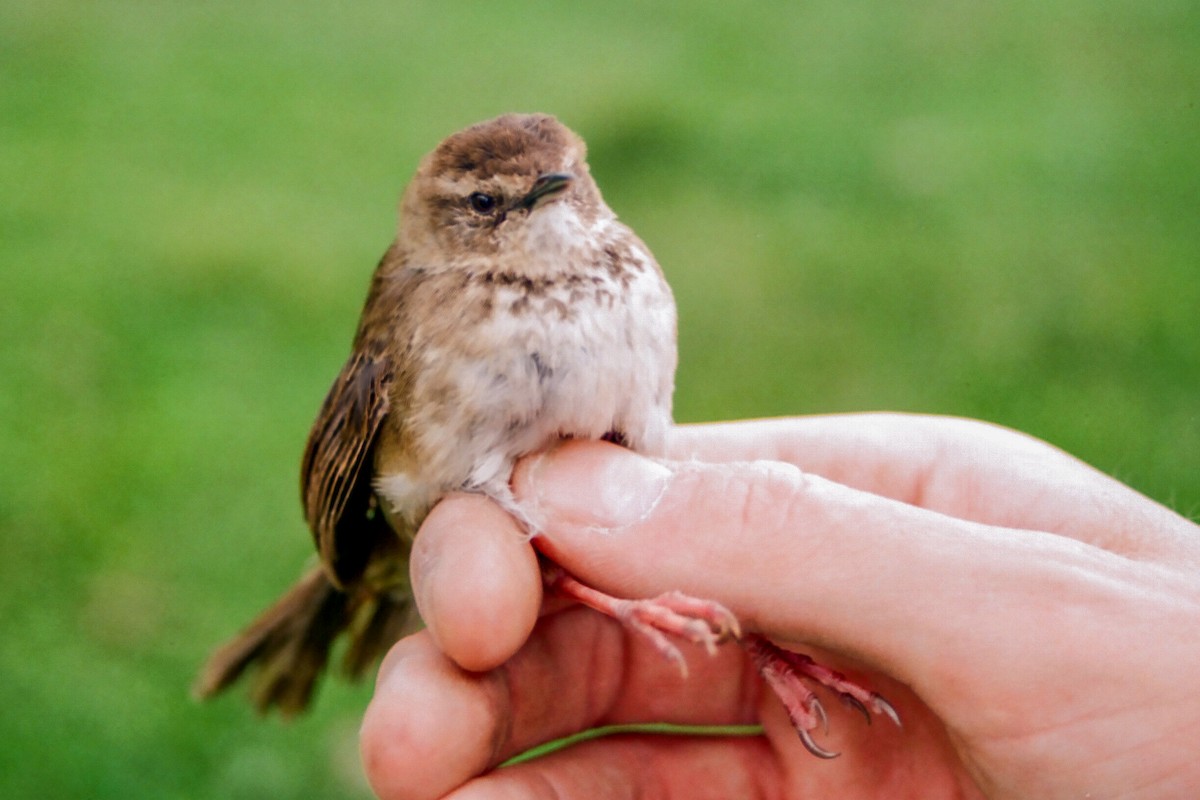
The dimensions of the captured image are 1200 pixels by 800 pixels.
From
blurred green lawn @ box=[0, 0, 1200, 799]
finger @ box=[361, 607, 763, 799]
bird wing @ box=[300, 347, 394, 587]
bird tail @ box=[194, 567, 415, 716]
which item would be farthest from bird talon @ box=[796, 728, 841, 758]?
blurred green lawn @ box=[0, 0, 1200, 799]

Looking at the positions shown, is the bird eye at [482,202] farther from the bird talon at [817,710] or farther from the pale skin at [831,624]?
the bird talon at [817,710]

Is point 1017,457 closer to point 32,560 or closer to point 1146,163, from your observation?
point 32,560

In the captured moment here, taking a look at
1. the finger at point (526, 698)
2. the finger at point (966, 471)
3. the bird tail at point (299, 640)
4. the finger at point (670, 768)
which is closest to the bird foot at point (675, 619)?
the finger at point (526, 698)

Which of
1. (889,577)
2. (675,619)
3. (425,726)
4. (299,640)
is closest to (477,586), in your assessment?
(425,726)

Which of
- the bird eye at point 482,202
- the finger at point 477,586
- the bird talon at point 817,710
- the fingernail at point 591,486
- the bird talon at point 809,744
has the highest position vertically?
the bird eye at point 482,202

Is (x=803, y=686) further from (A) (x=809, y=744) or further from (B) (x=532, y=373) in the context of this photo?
(B) (x=532, y=373)

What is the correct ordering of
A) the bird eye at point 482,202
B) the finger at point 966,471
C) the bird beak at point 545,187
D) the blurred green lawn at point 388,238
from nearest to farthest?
the finger at point 966,471 < the bird beak at point 545,187 < the bird eye at point 482,202 < the blurred green lawn at point 388,238

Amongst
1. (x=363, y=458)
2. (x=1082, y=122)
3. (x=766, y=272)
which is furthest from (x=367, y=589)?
(x=1082, y=122)
